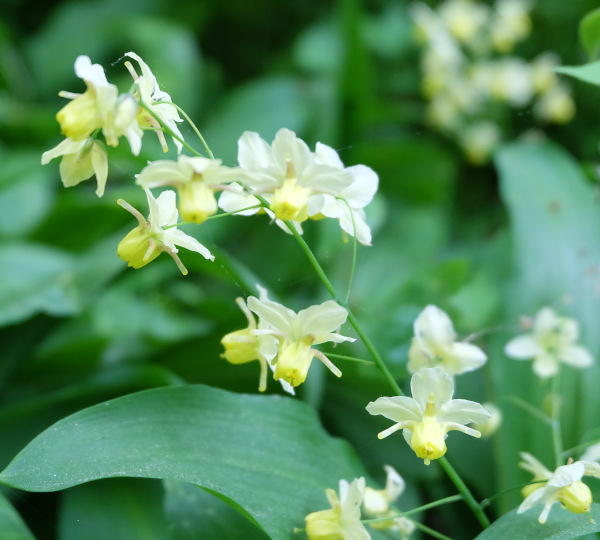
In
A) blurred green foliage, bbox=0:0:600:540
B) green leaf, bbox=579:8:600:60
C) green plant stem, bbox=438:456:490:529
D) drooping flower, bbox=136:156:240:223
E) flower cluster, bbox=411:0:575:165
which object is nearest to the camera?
drooping flower, bbox=136:156:240:223

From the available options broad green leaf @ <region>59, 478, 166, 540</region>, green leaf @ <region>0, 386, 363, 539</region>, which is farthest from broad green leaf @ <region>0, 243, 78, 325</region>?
green leaf @ <region>0, 386, 363, 539</region>

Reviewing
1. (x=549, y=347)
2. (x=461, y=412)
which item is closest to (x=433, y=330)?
(x=461, y=412)

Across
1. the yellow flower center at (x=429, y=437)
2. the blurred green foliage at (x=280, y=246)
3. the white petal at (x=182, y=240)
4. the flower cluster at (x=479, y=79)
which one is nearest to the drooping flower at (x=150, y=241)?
the white petal at (x=182, y=240)

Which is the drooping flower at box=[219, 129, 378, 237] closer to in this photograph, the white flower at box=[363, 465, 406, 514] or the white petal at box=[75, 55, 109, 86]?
the white petal at box=[75, 55, 109, 86]

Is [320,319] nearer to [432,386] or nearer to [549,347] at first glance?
[432,386]

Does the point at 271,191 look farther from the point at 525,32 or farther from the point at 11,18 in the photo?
the point at 11,18

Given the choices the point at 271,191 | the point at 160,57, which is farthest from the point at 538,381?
the point at 160,57

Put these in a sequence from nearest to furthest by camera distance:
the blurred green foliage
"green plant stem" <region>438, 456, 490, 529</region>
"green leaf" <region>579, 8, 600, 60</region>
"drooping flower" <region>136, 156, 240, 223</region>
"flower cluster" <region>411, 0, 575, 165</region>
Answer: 1. "drooping flower" <region>136, 156, 240, 223</region>
2. "green plant stem" <region>438, 456, 490, 529</region>
3. "green leaf" <region>579, 8, 600, 60</region>
4. the blurred green foliage
5. "flower cluster" <region>411, 0, 575, 165</region>
